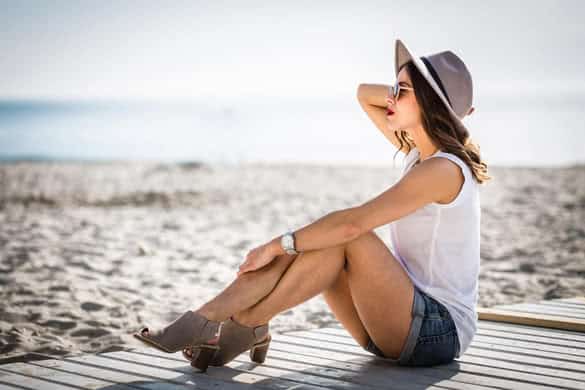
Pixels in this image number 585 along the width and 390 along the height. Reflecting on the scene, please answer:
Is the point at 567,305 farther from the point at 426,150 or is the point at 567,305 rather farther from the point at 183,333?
the point at 183,333

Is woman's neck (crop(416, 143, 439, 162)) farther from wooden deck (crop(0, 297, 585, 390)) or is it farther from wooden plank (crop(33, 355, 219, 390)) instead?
wooden plank (crop(33, 355, 219, 390))

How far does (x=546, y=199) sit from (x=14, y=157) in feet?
64.6

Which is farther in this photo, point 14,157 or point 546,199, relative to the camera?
point 14,157

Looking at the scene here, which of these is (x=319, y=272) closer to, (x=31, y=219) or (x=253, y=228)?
(x=253, y=228)

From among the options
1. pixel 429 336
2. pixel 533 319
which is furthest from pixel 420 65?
pixel 533 319

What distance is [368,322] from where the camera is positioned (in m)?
2.95

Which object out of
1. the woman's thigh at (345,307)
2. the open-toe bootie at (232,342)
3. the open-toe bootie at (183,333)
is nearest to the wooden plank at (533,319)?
the woman's thigh at (345,307)

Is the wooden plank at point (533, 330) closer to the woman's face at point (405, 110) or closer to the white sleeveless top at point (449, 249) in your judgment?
the white sleeveless top at point (449, 249)

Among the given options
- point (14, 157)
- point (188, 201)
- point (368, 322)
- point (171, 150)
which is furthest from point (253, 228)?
point (171, 150)

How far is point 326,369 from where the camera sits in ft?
9.98

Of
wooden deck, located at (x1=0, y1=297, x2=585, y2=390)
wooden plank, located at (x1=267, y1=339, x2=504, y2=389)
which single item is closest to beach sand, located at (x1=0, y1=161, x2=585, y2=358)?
wooden deck, located at (x1=0, y1=297, x2=585, y2=390)

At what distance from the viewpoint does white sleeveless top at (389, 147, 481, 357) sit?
288 cm

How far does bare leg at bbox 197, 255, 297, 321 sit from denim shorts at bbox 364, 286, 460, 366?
591 millimetres

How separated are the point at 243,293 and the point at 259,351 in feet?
1.20
